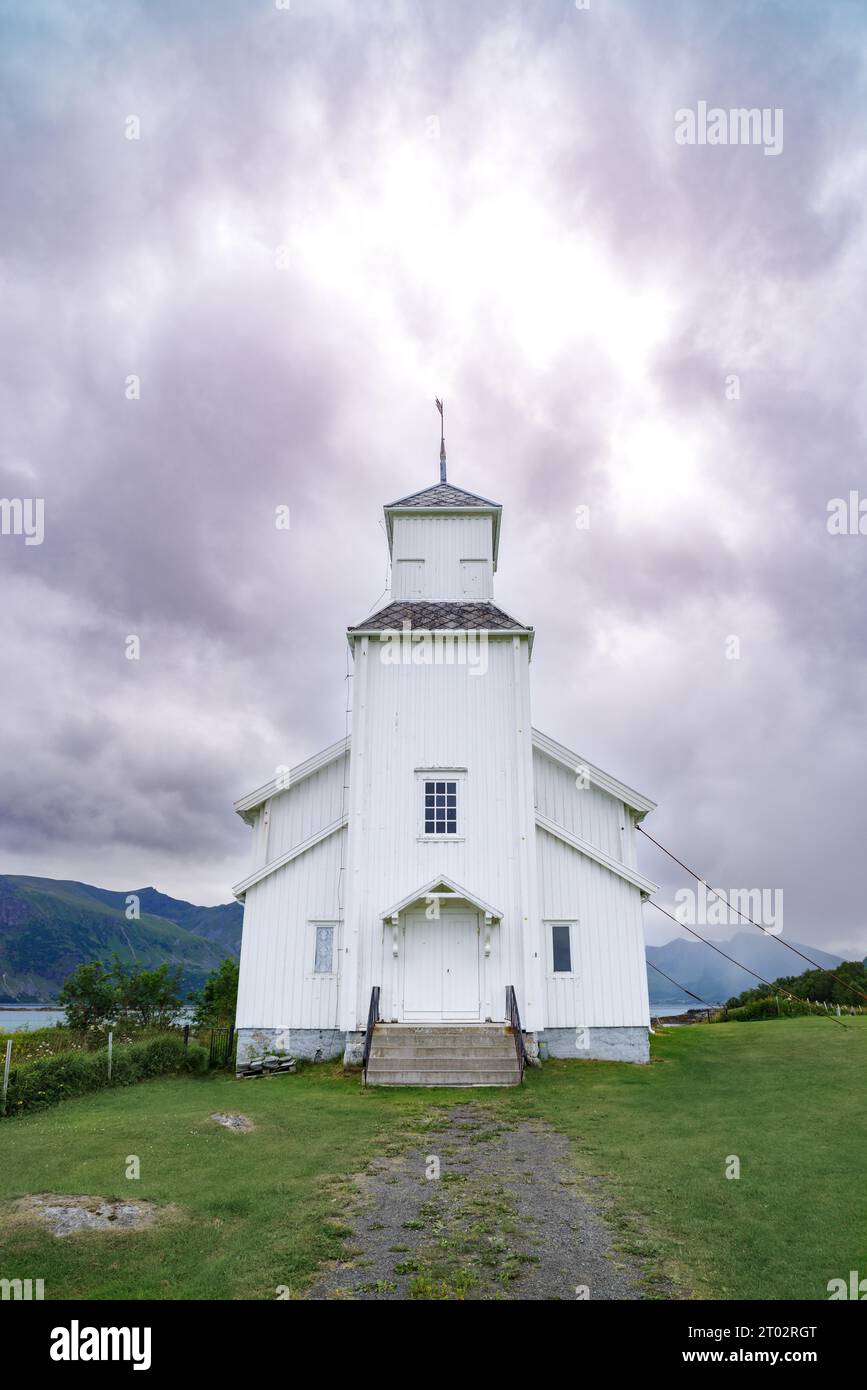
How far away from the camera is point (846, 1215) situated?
7.88 metres

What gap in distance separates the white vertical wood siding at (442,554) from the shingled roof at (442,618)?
622mm

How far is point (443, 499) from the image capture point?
80.8 feet

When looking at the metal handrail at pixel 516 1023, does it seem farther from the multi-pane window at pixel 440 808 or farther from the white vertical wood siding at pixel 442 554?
the white vertical wood siding at pixel 442 554

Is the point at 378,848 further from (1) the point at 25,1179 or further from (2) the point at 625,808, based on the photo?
(1) the point at 25,1179

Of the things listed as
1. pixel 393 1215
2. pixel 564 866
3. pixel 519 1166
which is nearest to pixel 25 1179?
pixel 393 1215

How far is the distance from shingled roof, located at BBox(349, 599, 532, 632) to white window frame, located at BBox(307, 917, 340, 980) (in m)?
7.71

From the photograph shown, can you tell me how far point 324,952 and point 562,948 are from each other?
6149 mm

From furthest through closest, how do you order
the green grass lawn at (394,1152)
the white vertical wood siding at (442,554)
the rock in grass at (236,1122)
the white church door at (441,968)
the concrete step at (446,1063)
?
the white vertical wood siding at (442,554) → the white church door at (441,968) → the concrete step at (446,1063) → the rock in grass at (236,1122) → the green grass lawn at (394,1152)

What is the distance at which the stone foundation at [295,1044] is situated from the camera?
65.1ft

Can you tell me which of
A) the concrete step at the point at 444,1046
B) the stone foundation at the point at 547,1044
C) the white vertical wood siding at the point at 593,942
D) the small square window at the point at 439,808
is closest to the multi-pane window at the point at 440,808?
the small square window at the point at 439,808

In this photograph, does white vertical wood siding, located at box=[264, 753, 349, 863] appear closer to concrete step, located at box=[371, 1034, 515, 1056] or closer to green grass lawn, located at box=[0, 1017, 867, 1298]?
green grass lawn, located at box=[0, 1017, 867, 1298]

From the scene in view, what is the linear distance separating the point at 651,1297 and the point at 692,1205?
285 cm

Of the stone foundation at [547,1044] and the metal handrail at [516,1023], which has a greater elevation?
the metal handrail at [516,1023]

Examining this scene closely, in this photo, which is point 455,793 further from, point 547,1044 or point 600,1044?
point 600,1044
